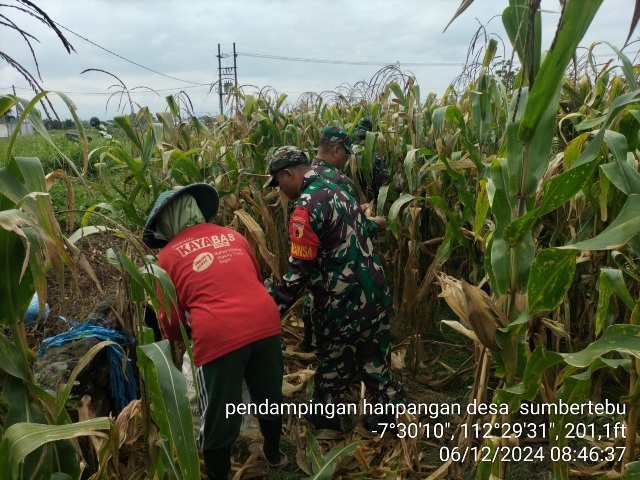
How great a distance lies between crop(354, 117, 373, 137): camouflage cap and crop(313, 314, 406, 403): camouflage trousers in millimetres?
2024

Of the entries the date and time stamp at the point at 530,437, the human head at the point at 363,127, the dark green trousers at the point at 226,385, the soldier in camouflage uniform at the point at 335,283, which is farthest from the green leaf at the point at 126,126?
the date and time stamp at the point at 530,437

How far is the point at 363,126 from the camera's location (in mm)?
4562

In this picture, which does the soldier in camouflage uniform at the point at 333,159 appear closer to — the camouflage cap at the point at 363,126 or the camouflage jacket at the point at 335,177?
the camouflage jacket at the point at 335,177

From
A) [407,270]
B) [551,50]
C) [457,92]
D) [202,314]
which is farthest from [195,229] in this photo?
[457,92]

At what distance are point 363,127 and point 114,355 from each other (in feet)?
9.28

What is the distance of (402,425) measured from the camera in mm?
2926

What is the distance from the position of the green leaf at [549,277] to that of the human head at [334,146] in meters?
2.03

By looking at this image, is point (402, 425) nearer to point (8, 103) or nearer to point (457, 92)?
point (8, 103)

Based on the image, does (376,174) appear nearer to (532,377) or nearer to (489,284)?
(489,284)

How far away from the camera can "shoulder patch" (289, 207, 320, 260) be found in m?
2.71


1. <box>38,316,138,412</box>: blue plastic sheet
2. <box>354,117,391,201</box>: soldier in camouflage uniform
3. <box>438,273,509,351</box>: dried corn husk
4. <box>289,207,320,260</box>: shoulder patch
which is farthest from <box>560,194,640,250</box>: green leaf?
<box>354,117,391,201</box>: soldier in camouflage uniform

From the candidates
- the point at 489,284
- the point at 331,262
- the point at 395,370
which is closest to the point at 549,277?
the point at 489,284

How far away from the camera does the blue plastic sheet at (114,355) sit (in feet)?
8.89

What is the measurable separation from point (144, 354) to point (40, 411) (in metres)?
0.37
